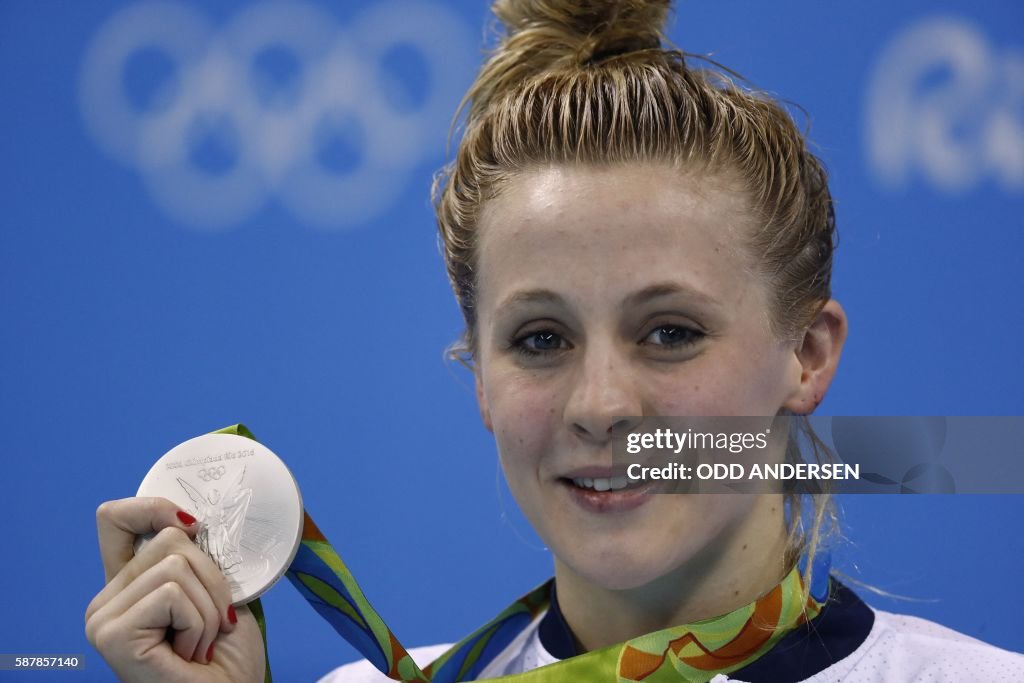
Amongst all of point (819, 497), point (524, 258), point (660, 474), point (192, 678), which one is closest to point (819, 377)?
point (819, 497)

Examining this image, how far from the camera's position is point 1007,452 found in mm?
1733

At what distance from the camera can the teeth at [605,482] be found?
140cm

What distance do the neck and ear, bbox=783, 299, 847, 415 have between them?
0.15m

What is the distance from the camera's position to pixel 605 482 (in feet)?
4.61

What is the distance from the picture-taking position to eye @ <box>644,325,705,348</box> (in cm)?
138

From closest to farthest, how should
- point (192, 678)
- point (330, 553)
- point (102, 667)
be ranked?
point (192, 678) → point (330, 553) → point (102, 667)

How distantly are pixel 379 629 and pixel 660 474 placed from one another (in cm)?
45

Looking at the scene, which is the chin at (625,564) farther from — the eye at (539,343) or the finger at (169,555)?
the finger at (169,555)

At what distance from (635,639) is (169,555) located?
57cm

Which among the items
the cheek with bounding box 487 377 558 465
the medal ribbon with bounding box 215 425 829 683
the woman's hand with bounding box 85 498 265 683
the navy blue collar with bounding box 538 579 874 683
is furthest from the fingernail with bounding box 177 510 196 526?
the navy blue collar with bounding box 538 579 874 683

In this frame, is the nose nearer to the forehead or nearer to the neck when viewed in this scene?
the forehead

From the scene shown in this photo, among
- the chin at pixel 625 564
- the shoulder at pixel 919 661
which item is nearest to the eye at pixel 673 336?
the chin at pixel 625 564

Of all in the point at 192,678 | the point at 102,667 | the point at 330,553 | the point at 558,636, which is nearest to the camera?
the point at 192,678

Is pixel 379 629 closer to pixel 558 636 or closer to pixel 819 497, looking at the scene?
pixel 558 636
